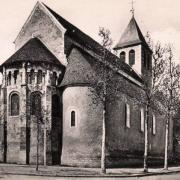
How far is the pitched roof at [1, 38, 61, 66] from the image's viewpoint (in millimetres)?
34844

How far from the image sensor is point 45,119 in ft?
104

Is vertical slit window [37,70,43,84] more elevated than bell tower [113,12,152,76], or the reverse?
bell tower [113,12,152,76]

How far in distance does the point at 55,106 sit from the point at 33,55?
522 centimetres

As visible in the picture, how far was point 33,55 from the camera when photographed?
35312 mm

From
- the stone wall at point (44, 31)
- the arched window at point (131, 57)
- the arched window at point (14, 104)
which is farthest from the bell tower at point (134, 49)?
the arched window at point (14, 104)

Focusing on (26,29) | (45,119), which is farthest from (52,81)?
(26,29)

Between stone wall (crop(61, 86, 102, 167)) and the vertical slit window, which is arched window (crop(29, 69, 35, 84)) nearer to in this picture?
the vertical slit window

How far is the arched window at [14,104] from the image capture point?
115ft

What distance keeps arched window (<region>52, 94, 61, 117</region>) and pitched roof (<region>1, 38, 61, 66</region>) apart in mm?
3253

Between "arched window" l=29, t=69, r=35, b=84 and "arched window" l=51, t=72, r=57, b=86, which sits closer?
"arched window" l=29, t=69, r=35, b=84

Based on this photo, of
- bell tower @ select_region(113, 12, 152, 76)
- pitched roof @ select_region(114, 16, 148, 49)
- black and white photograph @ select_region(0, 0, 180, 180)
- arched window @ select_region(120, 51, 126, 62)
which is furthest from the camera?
arched window @ select_region(120, 51, 126, 62)

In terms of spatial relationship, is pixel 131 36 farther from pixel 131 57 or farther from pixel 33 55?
pixel 33 55

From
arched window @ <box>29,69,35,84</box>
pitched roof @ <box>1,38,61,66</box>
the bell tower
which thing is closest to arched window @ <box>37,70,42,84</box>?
arched window @ <box>29,69,35,84</box>

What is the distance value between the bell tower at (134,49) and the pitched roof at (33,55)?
20.3 metres
